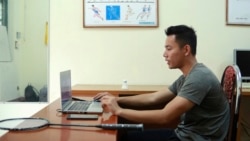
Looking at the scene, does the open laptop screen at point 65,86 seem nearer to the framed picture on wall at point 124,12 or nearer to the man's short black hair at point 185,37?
the man's short black hair at point 185,37

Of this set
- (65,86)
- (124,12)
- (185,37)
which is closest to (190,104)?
(185,37)

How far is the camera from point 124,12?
2893 millimetres

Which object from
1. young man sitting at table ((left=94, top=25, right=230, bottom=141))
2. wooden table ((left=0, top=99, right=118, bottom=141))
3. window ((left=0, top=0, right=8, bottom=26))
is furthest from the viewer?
window ((left=0, top=0, right=8, bottom=26))

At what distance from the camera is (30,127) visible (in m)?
1.25

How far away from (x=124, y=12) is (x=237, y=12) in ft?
3.81

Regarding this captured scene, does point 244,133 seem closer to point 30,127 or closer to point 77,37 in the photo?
point 77,37

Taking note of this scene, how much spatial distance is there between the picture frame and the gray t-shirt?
5.05 ft

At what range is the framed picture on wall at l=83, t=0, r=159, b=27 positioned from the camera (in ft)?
9.48

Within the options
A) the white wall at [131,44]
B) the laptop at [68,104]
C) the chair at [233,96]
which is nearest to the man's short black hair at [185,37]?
the chair at [233,96]

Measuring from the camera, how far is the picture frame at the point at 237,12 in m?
2.90

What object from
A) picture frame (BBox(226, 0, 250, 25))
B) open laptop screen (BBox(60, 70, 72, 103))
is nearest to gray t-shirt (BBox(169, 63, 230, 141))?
open laptop screen (BBox(60, 70, 72, 103))

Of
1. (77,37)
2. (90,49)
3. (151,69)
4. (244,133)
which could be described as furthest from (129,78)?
(244,133)

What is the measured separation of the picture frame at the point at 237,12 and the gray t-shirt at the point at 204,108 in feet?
5.05

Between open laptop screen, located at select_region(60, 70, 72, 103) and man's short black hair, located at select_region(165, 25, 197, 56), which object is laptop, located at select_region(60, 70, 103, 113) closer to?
open laptop screen, located at select_region(60, 70, 72, 103)
